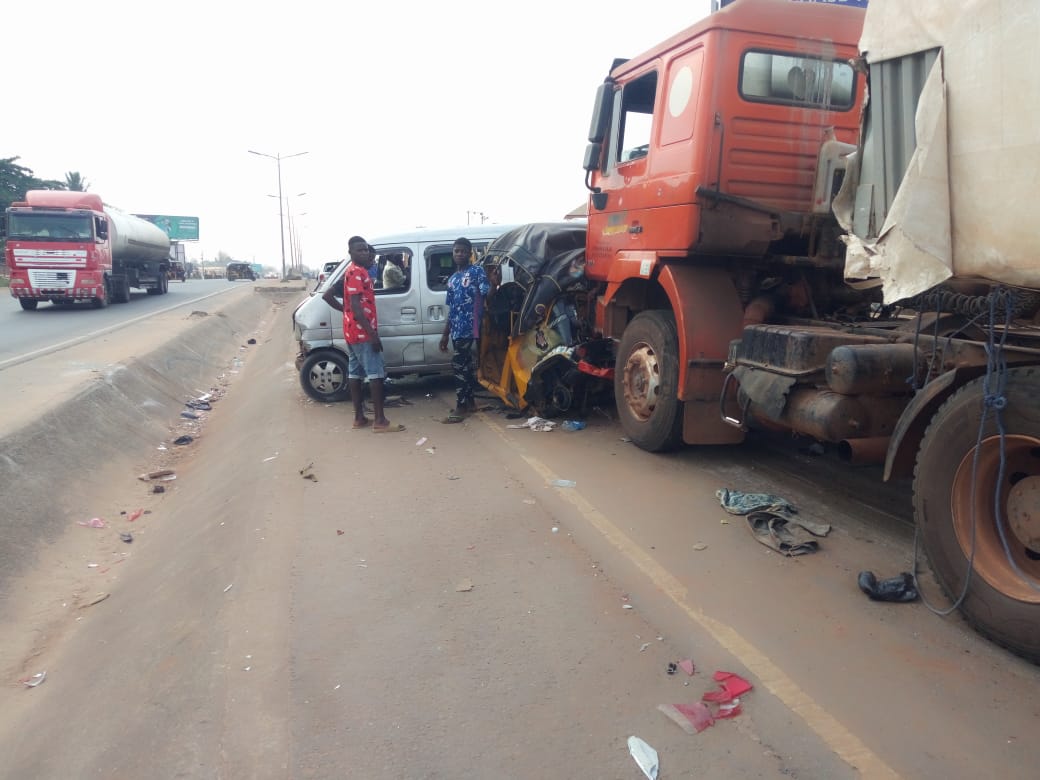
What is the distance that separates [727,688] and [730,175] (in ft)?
11.9

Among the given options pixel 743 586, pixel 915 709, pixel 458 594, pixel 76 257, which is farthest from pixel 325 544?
→ pixel 76 257

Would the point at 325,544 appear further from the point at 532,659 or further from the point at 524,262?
the point at 524,262

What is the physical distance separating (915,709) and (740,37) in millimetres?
4390

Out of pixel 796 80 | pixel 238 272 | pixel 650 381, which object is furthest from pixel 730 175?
pixel 238 272

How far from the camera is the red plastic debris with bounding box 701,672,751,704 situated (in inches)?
109

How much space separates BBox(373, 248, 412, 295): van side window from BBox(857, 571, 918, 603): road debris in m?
6.34

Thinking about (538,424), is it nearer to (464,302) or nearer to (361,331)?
(464,302)

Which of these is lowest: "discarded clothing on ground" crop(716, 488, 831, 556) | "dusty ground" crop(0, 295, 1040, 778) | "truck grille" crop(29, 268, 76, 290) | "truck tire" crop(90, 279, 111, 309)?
"dusty ground" crop(0, 295, 1040, 778)

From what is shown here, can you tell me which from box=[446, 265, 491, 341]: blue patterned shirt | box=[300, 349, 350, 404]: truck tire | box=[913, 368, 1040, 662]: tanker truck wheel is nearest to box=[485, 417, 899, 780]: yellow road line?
box=[913, 368, 1040, 662]: tanker truck wheel

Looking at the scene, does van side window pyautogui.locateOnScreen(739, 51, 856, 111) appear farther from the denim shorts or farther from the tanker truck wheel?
the denim shorts

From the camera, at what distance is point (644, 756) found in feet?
8.16

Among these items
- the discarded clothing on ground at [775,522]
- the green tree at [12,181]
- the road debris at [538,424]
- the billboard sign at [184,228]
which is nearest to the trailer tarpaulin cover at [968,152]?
the discarded clothing on ground at [775,522]

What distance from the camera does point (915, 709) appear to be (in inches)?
105

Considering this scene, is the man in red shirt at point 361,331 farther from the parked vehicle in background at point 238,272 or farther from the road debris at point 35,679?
the parked vehicle in background at point 238,272
